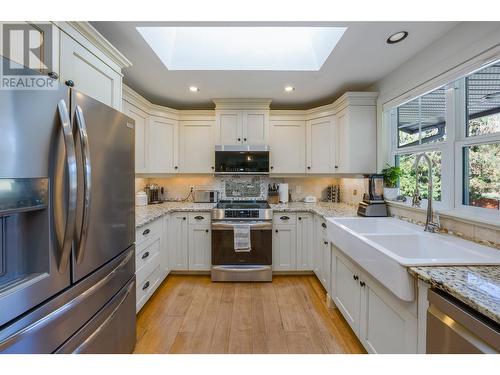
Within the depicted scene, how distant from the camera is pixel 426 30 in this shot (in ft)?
5.39

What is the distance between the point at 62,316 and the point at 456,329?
1.56m

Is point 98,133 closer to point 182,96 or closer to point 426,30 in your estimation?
point 182,96

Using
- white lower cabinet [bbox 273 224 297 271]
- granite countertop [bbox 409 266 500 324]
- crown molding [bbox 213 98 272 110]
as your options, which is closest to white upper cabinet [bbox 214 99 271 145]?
crown molding [bbox 213 98 272 110]

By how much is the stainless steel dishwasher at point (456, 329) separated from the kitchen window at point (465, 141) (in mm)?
939

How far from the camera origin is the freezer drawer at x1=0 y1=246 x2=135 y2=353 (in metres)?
0.78

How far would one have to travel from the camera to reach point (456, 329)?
84cm

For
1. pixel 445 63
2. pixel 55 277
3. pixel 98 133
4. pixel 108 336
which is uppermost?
pixel 445 63

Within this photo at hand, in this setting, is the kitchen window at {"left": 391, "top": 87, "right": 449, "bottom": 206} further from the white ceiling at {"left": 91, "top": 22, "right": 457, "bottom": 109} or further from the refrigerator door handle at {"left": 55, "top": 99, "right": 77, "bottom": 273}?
the refrigerator door handle at {"left": 55, "top": 99, "right": 77, "bottom": 273}

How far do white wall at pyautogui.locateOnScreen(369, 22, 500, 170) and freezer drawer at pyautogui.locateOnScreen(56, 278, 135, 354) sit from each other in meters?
2.71

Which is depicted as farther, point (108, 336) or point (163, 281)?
point (163, 281)

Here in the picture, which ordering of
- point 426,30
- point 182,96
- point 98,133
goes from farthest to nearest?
point 182,96
point 426,30
point 98,133

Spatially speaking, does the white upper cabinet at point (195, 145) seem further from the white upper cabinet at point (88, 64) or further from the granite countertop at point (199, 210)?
the white upper cabinet at point (88, 64)

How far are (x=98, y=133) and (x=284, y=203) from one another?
8.37 ft
